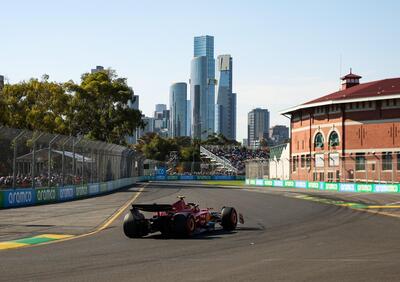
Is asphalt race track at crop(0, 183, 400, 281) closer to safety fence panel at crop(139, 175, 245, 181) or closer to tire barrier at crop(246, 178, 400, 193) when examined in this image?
tire barrier at crop(246, 178, 400, 193)

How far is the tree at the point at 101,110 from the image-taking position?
78.6 meters

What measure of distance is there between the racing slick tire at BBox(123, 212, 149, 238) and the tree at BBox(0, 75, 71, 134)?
59.5 meters

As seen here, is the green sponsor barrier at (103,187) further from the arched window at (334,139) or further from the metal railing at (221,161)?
Answer: the metal railing at (221,161)

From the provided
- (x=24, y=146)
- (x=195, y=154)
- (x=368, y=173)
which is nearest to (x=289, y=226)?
(x=24, y=146)

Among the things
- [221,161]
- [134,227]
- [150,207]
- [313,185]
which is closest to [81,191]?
[150,207]

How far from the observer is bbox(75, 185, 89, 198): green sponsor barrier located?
39.2 meters

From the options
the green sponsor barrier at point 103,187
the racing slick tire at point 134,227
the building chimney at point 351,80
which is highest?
the building chimney at point 351,80

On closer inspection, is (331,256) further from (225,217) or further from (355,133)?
(355,133)

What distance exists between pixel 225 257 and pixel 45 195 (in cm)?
2312

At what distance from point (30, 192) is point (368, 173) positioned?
35.2 m

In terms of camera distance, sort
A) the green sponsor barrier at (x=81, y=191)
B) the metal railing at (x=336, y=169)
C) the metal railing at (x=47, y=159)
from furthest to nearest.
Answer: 1. the metal railing at (x=336, y=169)
2. the green sponsor barrier at (x=81, y=191)
3. the metal railing at (x=47, y=159)

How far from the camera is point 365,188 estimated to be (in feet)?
170

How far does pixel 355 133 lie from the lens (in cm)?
6925

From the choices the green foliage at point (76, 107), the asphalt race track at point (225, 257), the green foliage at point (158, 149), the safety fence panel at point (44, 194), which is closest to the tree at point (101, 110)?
the green foliage at point (76, 107)
